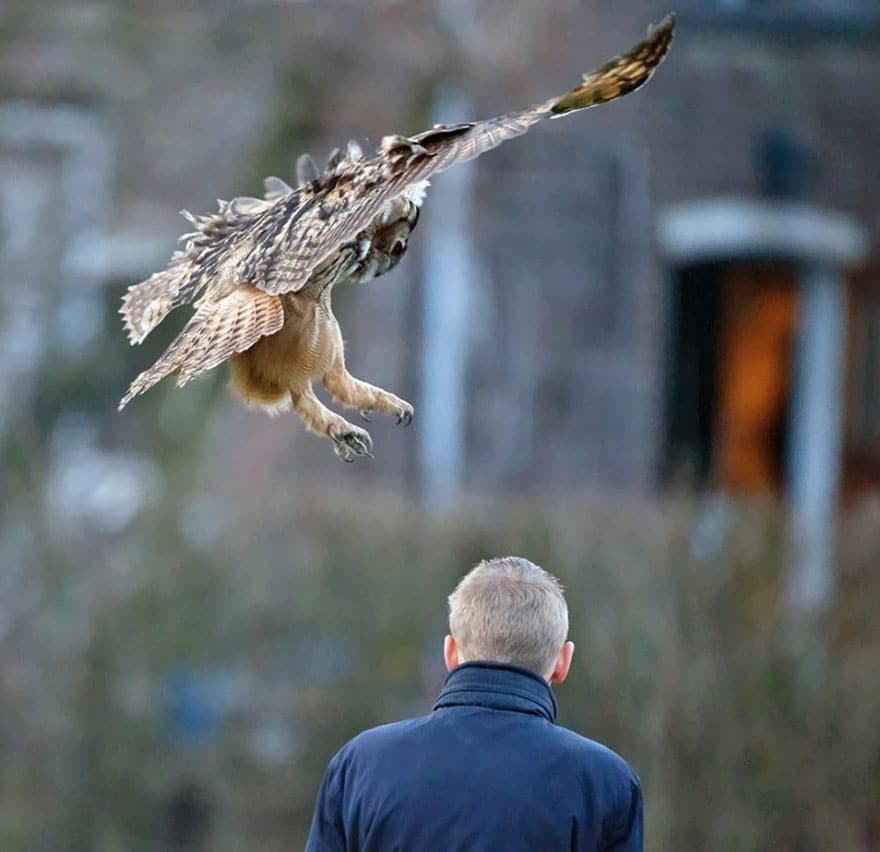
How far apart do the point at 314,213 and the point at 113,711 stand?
598 cm

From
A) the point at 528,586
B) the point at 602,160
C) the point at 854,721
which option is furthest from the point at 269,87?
the point at 528,586

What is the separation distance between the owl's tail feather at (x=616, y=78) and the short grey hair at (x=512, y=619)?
27.4 inches

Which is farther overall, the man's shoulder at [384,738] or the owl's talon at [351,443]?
the owl's talon at [351,443]

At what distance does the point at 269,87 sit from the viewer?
1129 cm

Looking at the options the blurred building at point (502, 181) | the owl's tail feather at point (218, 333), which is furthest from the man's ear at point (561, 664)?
the blurred building at point (502, 181)

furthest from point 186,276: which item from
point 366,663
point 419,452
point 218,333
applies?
point 419,452

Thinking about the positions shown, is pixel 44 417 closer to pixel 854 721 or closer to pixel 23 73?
pixel 23 73

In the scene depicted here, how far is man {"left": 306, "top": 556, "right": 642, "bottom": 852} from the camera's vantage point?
7.36ft

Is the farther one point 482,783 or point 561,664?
point 561,664

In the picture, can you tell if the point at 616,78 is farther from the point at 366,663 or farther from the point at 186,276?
the point at 366,663

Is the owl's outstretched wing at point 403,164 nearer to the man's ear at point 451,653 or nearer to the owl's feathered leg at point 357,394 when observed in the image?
the owl's feathered leg at point 357,394

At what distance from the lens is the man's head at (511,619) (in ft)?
7.63

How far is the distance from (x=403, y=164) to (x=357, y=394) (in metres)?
0.43

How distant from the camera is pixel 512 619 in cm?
232
